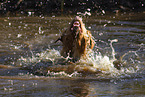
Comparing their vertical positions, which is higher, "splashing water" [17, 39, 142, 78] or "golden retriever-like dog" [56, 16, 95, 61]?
"golden retriever-like dog" [56, 16, 95, 61]

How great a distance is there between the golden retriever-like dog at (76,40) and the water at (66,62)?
179mm

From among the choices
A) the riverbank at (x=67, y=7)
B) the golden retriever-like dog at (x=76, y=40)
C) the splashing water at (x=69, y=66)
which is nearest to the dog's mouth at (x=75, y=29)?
the golden retriever-like dog at (x=76, y=40)

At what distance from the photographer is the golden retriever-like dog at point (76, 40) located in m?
6.60

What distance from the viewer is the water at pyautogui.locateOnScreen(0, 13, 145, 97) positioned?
476 cm

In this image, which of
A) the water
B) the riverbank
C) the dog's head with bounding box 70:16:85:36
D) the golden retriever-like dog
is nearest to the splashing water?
the water

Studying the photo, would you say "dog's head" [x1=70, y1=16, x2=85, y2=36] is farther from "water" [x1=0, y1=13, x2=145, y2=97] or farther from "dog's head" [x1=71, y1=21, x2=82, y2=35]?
"water" [x1=0, y1=13, x2=145, y2=97]

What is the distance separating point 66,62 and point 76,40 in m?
0.51

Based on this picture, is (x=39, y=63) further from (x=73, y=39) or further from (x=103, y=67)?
(x=103, y=67)


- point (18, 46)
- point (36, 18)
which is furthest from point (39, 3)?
point (18, 46)

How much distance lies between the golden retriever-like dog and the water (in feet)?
0.59


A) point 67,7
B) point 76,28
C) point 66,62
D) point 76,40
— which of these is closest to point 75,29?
point 76,28

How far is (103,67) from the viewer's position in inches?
251

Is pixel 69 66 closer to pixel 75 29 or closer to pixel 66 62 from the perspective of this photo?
pixel 66 62

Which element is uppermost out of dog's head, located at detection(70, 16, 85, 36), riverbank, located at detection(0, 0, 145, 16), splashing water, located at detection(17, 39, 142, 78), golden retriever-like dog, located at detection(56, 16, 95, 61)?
riverbank, located at detection(0, 0, 145, 16)
